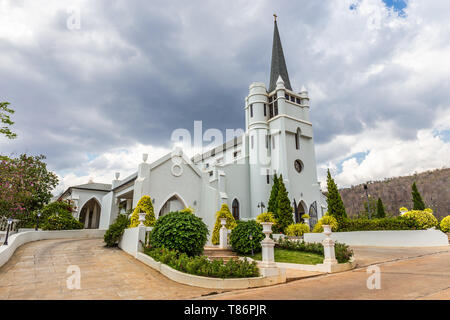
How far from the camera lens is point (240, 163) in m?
26.9

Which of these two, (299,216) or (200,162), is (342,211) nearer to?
(299,216)

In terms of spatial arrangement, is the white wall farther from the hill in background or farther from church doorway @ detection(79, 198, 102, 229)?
the hill in background

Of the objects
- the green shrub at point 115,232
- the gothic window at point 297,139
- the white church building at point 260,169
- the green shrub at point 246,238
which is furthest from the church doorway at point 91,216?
the green shrub at point 246,238

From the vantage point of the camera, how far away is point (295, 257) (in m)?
10.8

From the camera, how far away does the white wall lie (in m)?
15.5

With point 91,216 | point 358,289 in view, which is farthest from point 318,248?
point 91,216

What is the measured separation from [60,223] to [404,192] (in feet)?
273

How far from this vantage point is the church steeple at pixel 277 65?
100.0 feet

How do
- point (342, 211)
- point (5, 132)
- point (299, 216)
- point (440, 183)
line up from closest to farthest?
point (5, 132)
point (342, 211)
point (299, 216)
point (440, 183)

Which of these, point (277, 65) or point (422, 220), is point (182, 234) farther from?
point (277, 65)

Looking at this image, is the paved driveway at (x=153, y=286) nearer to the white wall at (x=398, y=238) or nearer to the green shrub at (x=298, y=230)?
the white wall at (x=398, y=238)

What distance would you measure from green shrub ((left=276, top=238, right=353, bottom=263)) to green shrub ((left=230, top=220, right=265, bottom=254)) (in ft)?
6.34
